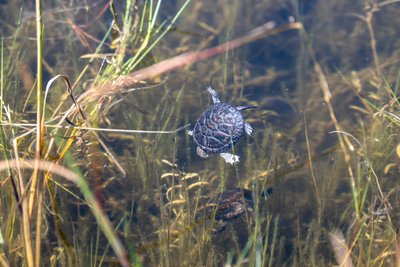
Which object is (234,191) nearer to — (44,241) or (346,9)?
(44,241)

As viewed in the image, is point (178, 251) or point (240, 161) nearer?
point (178, 251)

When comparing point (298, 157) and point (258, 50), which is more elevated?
point (258, 50)

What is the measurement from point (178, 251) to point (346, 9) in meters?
3.80

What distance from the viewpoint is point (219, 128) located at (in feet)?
11.2

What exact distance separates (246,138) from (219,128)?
354mm

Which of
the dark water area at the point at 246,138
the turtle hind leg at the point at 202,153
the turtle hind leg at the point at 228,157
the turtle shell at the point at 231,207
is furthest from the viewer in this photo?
the turtle hind leg at the point at 202,153

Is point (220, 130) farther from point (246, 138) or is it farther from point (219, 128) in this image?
point (246, 138)

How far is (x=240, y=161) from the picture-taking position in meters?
3.46

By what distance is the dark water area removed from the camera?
2543mm

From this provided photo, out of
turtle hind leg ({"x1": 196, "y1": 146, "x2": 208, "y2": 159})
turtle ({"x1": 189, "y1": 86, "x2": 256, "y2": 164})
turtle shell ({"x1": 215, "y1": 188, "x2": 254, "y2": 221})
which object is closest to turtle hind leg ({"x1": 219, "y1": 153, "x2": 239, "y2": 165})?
turtle ({"x1": 189, "y1": 86, "x2": 256, "y2": 164})

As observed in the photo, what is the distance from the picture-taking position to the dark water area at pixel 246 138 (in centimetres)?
254

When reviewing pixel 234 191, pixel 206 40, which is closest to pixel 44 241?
pixel 234 191

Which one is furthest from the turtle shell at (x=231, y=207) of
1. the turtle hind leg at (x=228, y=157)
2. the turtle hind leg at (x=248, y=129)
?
the turtle hind leg at (x=248, y=129)

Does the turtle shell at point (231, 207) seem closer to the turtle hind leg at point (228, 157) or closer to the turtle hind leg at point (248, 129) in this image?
the turtle hind leg at point (228, 157)
